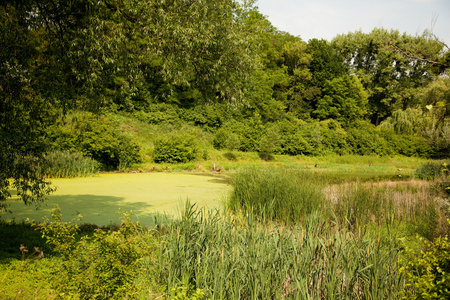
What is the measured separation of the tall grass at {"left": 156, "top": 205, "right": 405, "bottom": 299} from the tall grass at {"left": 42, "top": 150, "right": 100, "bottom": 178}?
8775mm

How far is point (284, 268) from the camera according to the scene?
2871 millimetres

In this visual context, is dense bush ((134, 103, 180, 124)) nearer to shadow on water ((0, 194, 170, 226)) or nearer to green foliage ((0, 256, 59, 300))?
shadow on water ((0, 194, 170, 226))

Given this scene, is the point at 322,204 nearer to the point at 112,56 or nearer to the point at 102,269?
the point at 102,269

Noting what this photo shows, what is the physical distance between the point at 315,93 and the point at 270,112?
807 cm

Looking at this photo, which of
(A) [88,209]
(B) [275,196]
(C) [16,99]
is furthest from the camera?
(A) [88,209]

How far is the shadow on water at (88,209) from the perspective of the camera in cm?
564

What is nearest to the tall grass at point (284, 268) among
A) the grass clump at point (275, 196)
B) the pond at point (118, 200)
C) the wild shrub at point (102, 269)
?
the wild shrub at point (102, 269)

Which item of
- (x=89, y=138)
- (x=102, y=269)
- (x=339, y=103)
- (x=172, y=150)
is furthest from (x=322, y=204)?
(x=339, y=103)

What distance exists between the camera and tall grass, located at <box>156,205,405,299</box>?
9.04 ft

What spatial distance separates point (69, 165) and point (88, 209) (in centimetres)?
552

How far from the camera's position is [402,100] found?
36.8m

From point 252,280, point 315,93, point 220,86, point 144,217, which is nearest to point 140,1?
point 220,86

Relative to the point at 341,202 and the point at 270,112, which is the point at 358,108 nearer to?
the point at 270,112

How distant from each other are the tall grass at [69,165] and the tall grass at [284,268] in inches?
345
